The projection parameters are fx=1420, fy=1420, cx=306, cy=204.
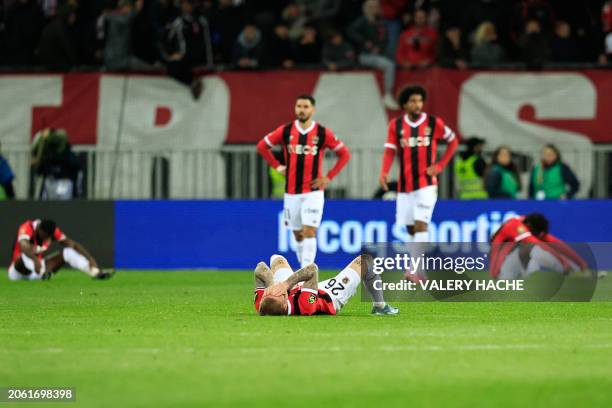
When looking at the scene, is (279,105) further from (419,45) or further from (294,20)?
(419,45)

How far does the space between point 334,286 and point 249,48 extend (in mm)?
11530

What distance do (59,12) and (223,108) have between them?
320 centimetres

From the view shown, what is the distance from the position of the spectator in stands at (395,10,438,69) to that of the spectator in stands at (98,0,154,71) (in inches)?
163

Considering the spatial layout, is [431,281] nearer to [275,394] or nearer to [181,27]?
[275,394]

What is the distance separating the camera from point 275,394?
Result: 25.3 feet

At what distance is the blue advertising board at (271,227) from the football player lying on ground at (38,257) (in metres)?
2.49

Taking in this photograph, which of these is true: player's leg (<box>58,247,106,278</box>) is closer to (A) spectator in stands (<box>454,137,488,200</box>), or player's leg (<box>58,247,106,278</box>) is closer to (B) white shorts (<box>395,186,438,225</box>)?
(B) white shorts (<box>395,186,438,225</box>)

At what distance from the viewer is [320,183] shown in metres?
16.8

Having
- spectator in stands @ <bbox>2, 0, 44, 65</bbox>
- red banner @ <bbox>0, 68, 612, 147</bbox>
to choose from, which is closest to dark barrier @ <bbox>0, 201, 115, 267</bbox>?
red banner @ <bbox>0, 68, 612, 147</bbox>

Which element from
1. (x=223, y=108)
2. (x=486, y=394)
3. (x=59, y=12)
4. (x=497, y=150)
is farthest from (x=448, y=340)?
(x=59, y=12)

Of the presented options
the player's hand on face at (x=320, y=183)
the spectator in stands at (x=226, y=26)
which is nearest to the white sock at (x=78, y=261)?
the player's hand on face at (x=320, y=183)

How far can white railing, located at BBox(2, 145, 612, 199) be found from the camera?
867 inches

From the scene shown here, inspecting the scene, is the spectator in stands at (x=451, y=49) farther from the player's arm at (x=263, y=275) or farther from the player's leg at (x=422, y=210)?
the player's arm at (x=263, y=275)

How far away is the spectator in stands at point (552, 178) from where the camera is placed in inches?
827
